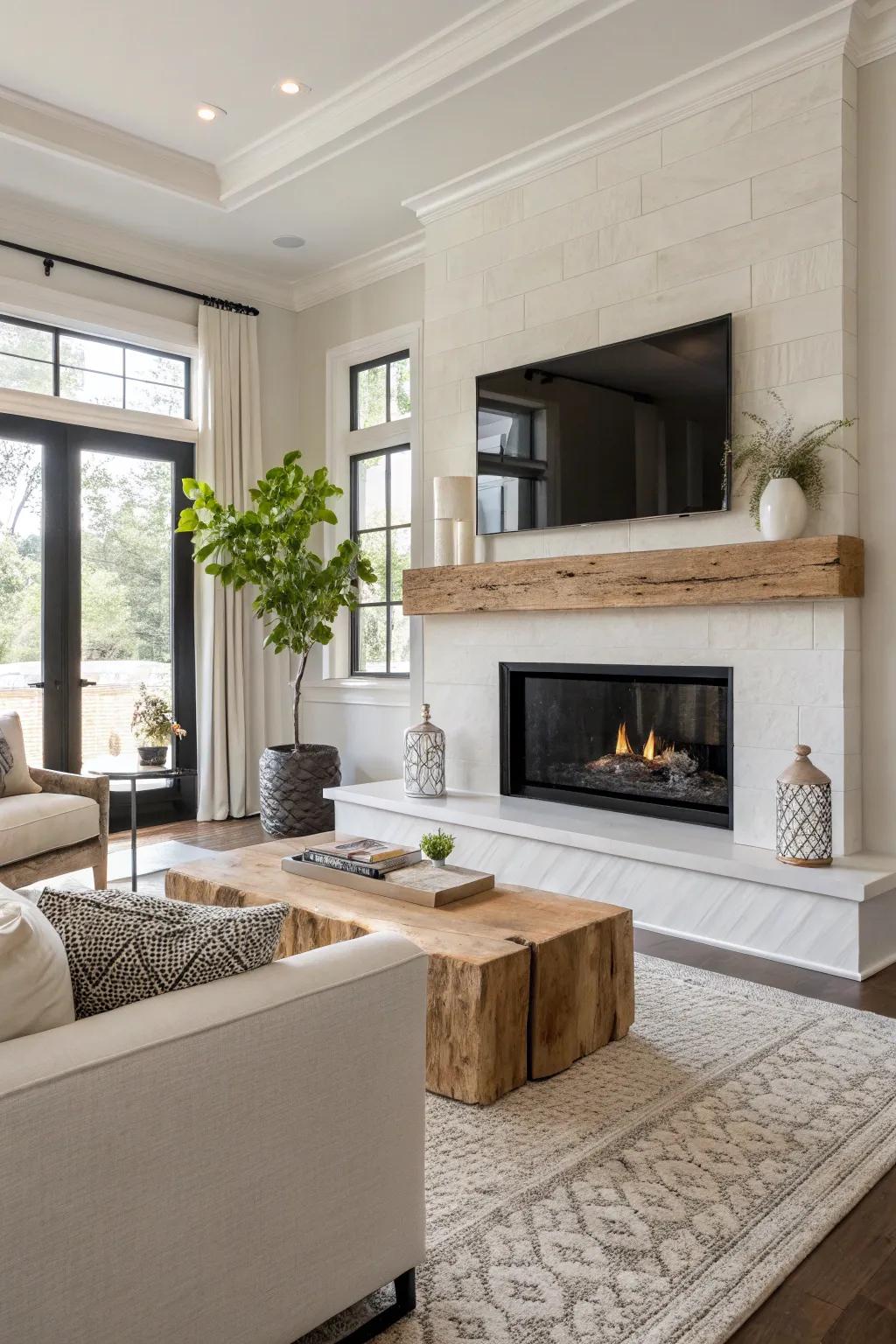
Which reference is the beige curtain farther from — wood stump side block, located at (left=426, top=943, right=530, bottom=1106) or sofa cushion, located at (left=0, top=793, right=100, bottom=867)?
wood stump side block, located at (left=426, top=943, right=530, bottom=1106)

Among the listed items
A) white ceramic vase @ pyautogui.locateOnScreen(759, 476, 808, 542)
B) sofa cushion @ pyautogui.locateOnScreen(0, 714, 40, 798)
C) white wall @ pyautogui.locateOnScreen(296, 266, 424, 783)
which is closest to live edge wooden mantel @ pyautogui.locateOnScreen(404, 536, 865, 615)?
white ceramic vase @ pyautogui.locateOnScreen(759, 476, 808, 542)

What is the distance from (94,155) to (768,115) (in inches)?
112

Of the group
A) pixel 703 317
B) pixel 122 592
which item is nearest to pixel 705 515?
pixel 703 317

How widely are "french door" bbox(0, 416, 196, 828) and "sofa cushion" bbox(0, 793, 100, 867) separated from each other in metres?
0.69

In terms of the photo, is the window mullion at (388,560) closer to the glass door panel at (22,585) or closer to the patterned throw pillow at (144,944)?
the glass door panel at (22,585)

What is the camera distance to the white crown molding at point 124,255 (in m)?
4.80

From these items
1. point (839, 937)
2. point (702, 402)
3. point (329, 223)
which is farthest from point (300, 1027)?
point (329, 223)

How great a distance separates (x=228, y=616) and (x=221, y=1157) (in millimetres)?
4593

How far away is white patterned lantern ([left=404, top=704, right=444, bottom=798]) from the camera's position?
4461 mm

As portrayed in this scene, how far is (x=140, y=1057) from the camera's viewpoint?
1.16 metres

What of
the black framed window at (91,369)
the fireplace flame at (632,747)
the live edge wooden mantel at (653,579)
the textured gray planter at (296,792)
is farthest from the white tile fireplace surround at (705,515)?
the black framed window at (91,369)

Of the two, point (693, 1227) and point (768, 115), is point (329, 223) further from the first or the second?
point (693, 1227)

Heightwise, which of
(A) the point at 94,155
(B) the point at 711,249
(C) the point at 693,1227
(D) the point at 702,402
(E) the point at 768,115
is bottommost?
(C) the point at 693,1227

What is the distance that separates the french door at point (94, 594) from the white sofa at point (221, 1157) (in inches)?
132
